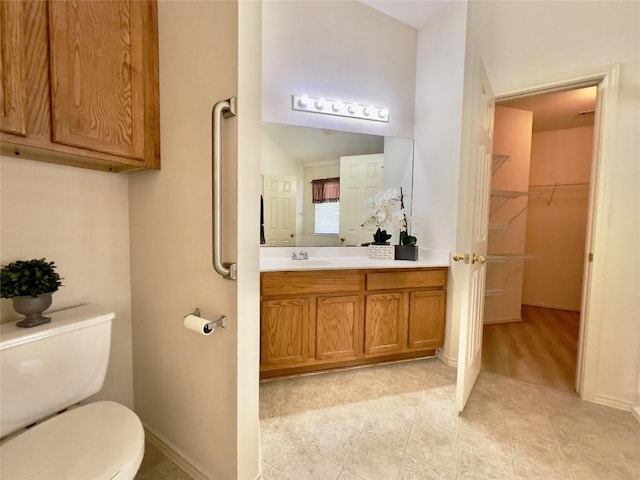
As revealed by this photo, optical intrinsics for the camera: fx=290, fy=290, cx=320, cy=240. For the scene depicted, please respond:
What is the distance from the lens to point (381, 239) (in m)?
2.60

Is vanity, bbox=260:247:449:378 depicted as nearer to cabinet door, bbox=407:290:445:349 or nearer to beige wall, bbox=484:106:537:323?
cabinet door, bbox=407:290:445:349

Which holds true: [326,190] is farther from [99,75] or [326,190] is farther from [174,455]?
[174,455]

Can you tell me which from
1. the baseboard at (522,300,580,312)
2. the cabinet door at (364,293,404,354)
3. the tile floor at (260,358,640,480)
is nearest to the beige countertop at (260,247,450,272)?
the cabinet door at (364,293,404,354)

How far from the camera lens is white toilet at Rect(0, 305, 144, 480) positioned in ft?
2.75

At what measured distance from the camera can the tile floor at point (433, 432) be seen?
132 cm

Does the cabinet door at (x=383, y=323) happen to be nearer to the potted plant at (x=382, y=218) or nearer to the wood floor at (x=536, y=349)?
the potted plant at (x=382, y=218)

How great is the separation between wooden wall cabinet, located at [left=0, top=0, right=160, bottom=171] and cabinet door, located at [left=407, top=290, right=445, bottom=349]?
6.60 feet

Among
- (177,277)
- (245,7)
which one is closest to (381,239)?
(177,277)

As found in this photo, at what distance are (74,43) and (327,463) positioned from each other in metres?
2.00

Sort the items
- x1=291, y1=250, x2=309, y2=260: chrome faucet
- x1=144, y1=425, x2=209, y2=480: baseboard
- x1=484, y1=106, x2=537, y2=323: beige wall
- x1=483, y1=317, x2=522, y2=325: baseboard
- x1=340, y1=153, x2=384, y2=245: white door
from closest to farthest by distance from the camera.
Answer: x1=144, y1=425, x2=209, y2=480: baseboard → x1=291, y1=250, x2=309, y2=260: chrome faucet → x1=340, y1=153, x2=384, y2=245: white door → x1=484, y1=106, x2=537, y2=323: beige wall → x1=483, y1=317, x2=522, y2=325: baseboard

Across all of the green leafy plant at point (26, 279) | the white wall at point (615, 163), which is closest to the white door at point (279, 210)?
the green leafy plant at point (26, 279)

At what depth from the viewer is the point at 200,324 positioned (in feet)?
3.51

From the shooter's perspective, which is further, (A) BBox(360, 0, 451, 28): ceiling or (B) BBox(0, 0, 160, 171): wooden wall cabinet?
(A) BBox(360, 0, 451, 28): ceiling

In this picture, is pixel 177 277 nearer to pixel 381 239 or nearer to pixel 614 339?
pixel 381 239
